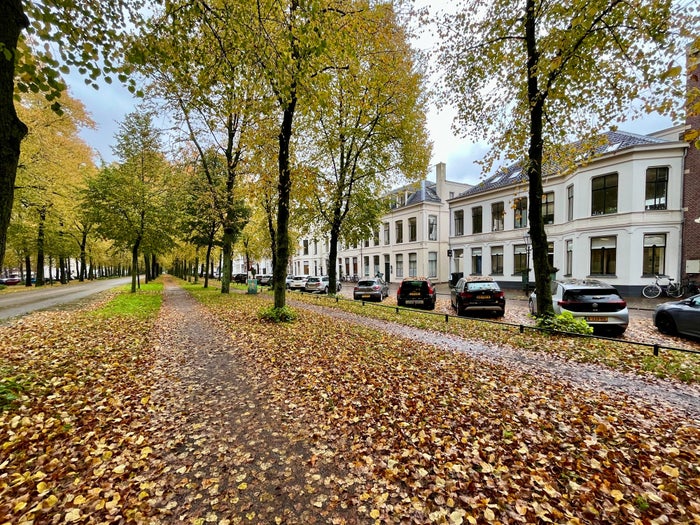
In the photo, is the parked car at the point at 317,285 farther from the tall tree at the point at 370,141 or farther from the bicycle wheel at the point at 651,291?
the bicycle wheel at the point at 651,291

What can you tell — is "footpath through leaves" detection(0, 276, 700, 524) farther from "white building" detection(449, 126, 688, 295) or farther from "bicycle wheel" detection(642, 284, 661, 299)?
"bicycle wheel" detection(642, 284, 661, 299)

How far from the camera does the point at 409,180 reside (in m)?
18.9

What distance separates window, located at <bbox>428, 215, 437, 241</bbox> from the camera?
1377 inches

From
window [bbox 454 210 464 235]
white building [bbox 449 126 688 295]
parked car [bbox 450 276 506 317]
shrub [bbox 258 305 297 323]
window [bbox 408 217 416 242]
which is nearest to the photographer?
shrub [bbox 258 305 297 323]

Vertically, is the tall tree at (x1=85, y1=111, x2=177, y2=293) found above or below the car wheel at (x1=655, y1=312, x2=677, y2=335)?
above

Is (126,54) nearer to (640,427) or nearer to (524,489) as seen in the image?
(524,489)

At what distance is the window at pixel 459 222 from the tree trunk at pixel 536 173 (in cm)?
2341

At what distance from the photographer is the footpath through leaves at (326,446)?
262cm

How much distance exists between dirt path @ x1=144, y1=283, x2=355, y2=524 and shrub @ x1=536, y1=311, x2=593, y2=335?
25.9 ft

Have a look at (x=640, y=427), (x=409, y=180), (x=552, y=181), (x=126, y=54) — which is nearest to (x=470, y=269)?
(x=552, y=181)

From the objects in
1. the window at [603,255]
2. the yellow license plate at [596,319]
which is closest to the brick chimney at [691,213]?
the window at [603,255]

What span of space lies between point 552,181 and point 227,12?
26149mm

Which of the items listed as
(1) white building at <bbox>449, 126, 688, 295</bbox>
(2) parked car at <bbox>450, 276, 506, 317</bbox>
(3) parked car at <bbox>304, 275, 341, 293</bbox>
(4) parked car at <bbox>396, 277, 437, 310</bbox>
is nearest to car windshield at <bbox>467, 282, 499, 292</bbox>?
(2) parked car at <bbox>450, 276, 506, 317</bbox>

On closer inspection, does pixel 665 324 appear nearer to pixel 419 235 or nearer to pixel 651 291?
pixel 651 291
